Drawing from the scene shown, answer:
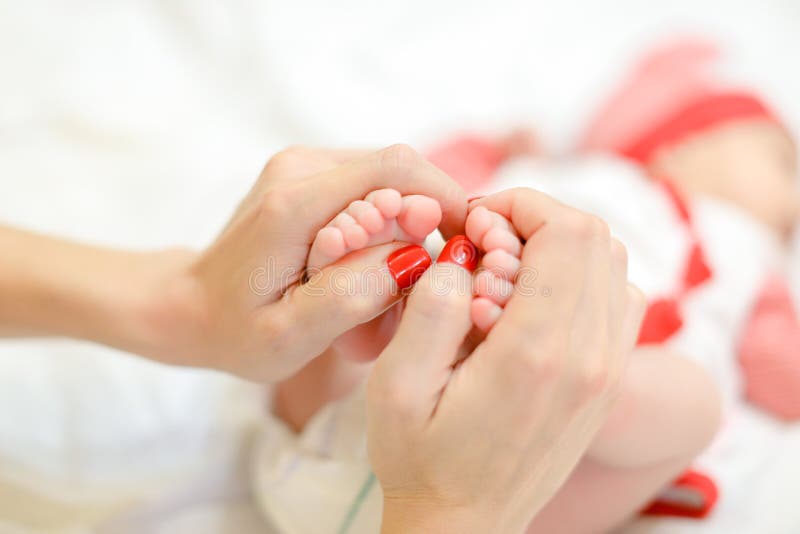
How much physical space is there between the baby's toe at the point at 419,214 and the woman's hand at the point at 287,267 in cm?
1

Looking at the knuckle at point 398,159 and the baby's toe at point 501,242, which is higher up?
the knuckle at point 398,159

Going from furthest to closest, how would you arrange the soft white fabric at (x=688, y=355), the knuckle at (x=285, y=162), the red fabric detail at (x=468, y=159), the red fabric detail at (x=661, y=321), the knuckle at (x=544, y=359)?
the red fabric detail at (x=468, y=159), the red fabric detail at (x=661, y=321), the soft white fabric at (x=688, y=355), the knuckle at (x=285, y=162), the knuckle at (x=544, y=359)

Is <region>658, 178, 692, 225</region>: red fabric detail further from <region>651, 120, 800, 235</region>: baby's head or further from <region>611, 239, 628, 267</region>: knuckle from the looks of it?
<region>611, 239, 628, 267</region>: knuckle

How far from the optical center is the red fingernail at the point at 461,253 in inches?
22.9

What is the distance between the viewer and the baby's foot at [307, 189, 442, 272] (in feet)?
1.85

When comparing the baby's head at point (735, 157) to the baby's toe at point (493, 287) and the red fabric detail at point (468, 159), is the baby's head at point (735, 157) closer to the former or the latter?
the red fabric detail at point (468, 159)

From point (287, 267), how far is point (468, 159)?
712 millimetres

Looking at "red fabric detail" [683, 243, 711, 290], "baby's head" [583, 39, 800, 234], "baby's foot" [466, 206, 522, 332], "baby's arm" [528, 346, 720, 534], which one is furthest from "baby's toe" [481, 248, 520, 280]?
"baby's head" [583, 39, 800, 234]

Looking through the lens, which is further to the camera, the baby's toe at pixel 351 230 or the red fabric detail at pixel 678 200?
the red fabric detail at pixel 678 200

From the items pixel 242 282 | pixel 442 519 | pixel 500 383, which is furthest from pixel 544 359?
pixel 242 282

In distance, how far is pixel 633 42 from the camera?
1.56 metres

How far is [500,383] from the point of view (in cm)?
52

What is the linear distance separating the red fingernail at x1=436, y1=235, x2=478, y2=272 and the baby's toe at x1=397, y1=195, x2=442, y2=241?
2cm

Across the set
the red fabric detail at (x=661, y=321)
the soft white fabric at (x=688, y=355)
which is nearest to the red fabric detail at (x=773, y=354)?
the soft white fabric at (x=688, y=355)
